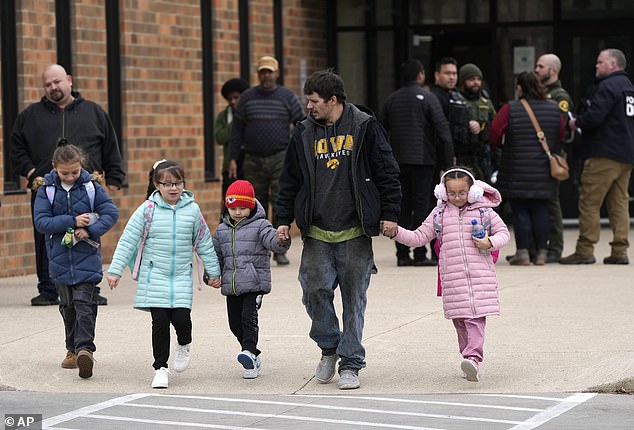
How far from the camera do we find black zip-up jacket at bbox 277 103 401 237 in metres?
8.48

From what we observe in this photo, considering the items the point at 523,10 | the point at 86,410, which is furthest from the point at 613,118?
the point at 86,410

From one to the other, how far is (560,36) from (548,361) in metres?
10.3

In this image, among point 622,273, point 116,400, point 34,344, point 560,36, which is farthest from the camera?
point 560,36

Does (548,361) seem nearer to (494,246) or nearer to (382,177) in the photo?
(494,246)

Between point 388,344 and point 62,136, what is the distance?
11.4 feet

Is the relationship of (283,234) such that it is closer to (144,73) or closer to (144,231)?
(144,231)

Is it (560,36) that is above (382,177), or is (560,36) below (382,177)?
above

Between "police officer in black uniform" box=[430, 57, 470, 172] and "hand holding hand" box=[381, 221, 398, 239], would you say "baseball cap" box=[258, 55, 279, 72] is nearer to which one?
"police officer in black uniform" box=[430, 57, 470, 172]

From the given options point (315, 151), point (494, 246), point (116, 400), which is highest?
point (315, 151)

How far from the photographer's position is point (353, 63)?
65.4ft

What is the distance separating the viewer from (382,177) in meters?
8.52

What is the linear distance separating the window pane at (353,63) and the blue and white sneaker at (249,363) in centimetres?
1118

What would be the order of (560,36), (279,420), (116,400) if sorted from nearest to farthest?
1. (279,420)
2. (116,400)
3. (560,36)

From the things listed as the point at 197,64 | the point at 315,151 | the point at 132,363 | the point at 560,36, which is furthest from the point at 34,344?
the point at 560,36
